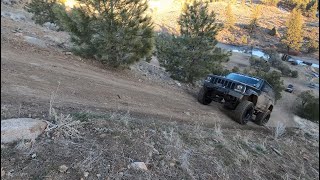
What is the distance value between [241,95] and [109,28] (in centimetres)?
604

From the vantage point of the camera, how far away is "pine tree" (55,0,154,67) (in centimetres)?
1362

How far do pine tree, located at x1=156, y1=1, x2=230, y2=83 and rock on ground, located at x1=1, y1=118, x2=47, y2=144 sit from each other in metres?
13.5

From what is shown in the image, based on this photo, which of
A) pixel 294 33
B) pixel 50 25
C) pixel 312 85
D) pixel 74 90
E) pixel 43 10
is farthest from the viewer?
pixel 294 33

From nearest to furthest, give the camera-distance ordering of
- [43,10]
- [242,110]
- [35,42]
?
[242,110], [35,42], [43,10]

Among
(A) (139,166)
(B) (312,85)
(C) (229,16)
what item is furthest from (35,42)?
(B) (312,85)

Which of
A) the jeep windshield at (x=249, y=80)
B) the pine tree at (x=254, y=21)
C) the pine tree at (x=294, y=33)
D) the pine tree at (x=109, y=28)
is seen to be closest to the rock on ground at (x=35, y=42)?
the pine tree at (x=109, y=28)

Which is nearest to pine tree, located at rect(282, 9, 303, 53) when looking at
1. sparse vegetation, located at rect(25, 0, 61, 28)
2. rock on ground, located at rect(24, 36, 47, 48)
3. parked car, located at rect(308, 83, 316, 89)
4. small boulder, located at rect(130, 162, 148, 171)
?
parked car, located at rect(308, 83, 316, 89)

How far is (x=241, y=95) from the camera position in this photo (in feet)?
40.3

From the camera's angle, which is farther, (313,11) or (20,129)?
(313,11)

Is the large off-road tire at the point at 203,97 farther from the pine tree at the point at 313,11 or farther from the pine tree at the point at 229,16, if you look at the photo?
the pine tree at the point at 313,11

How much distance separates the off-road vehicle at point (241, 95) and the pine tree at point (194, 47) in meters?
4.32

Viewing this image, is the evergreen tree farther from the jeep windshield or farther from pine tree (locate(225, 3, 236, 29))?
the jeep windshield

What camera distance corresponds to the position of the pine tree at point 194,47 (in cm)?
1834

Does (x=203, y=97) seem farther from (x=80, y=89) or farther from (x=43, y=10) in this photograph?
(x=43, y=10)
